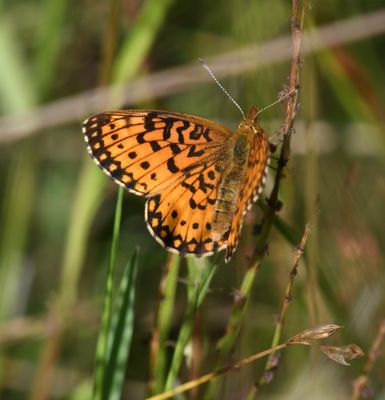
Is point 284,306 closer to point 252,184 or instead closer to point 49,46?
point 252,184

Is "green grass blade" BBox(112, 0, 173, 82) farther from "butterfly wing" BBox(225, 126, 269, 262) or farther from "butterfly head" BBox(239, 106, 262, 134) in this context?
"butterfly wing" BBox(225, 126, 269, 262)

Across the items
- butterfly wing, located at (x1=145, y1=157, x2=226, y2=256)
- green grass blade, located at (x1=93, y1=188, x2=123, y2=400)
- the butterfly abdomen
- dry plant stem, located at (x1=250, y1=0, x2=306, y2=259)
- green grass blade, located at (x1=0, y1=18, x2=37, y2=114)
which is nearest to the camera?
dry plant stem, located at (x1=250, y1=0, x2=306, y2=259)

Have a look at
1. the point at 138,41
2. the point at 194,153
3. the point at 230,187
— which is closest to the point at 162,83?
the point at 138,41

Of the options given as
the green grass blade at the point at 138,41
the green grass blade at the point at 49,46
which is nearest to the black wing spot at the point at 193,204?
the green grass blade at the point at 138,41

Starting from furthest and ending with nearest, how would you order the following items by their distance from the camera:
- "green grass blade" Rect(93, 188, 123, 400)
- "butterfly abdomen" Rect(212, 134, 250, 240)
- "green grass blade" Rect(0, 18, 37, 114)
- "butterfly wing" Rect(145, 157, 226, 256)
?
"green grass blade" Rect(0, 18, 37, 114)
"butterfly abdomen" Rect(212, 134, 250, 240)
"butterfly wing" Rect(145, 157, 226, 256)
"green grass blade" Rect(93, 188, 123, 400)

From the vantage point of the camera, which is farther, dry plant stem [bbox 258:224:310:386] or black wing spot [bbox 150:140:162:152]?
black wing spot [bbox 150:140:162:152]

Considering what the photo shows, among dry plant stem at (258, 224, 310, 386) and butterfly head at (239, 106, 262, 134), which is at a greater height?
butterfly head at (239, 106, 262, 134)

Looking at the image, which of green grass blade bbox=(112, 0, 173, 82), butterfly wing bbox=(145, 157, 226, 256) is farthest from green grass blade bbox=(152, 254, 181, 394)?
green grass blade bbox=(112, 0, 173, 82)

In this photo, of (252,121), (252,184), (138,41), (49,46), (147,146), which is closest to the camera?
(252,184)
